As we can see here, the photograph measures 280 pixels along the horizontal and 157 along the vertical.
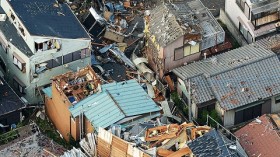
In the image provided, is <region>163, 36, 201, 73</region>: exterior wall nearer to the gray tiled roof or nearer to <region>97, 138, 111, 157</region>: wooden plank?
the gray tiled roof

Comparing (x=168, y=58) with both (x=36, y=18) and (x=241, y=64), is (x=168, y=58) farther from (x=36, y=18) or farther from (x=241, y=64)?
(x=36, y=18)

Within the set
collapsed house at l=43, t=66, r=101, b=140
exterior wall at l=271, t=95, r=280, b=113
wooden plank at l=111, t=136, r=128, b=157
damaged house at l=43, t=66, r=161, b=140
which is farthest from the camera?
exterior wall at l=271, t=95, r=280, b=113

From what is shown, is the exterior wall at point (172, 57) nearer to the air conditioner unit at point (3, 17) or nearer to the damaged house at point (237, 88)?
the damaged house at point (237, 88)

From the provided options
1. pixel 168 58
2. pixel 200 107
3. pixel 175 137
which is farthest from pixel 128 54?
pixel 175 137

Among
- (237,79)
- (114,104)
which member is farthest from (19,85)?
(237,79)

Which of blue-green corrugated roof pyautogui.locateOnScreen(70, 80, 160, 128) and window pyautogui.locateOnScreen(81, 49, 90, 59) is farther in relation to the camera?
window pyautogui.locateOnScreen(81, 49, 90, 59)

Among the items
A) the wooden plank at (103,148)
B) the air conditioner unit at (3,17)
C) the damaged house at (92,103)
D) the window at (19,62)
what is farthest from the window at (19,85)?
the wooden plank at (103,148)

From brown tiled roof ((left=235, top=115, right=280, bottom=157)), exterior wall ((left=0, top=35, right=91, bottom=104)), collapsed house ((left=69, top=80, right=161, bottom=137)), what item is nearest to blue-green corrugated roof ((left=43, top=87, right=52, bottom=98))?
exterior wall ((left=0, top=35, right=91, bottom=104))
